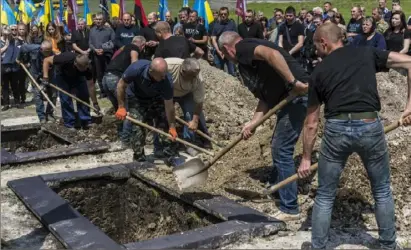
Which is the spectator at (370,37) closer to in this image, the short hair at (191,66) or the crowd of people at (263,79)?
the crowd of people at (263,79)

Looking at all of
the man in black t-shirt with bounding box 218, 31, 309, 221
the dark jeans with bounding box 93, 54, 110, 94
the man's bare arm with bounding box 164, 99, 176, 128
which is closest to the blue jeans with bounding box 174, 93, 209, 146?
the man's bare arm with bounding box 164, 99, 176, 128

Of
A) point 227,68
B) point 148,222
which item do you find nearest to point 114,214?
point 148,222

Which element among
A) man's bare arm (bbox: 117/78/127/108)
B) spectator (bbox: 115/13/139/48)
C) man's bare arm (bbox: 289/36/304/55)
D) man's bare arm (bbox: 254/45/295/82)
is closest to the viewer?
man's bare arm (bbox: 254/45/295/82)

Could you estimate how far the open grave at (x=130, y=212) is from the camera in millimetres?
4887

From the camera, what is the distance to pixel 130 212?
22.7 ft

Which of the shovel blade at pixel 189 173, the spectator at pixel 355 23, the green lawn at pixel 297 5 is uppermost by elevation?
the spectator at pixel 355 23

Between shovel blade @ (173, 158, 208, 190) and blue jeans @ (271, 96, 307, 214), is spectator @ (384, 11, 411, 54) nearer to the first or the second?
blue jeans @ (271, 96, 307, 214)

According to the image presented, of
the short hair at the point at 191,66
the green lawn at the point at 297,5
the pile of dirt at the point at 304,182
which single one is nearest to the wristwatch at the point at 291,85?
the pile of dirt at the point at 304,182

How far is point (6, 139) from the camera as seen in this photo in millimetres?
10031

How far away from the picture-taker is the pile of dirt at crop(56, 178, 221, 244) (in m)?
6.41

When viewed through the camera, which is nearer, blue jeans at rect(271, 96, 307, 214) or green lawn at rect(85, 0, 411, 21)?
blue jeans at rect(271, 96, 307, 214)

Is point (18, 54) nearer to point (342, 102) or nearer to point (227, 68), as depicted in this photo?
point (227, 68)

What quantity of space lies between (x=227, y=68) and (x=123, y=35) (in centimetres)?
268

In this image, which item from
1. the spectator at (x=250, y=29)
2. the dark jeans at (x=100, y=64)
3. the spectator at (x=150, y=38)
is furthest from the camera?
the dark jeans at (x=100, y=64)
